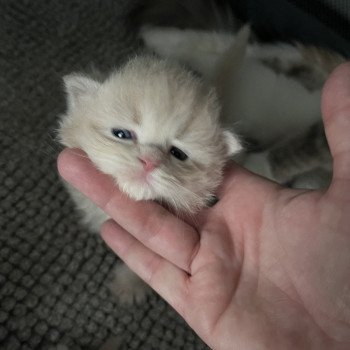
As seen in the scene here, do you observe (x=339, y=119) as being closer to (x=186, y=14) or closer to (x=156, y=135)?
(x=156, y=135)

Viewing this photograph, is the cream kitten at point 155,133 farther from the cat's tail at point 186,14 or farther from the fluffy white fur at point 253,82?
the cat's tail at point 186,14

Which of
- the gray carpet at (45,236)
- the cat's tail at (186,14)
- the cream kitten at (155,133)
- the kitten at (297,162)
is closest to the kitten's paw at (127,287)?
the gray carpet at (45,236)

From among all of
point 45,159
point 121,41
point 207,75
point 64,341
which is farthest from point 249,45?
point 64,341

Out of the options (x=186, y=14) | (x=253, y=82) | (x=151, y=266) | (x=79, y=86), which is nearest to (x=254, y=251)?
(x=151, y=266)

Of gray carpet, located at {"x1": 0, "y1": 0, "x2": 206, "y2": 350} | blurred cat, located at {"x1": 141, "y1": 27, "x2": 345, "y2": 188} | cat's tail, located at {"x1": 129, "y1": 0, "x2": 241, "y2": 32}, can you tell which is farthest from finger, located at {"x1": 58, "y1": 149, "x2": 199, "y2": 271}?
cat's tail, located at {"x1": 129, "y1": 0, "x2": 241, "y2": 32}

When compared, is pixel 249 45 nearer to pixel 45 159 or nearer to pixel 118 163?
pixel 45 159

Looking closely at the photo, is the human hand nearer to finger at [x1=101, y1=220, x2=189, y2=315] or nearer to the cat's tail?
finger at [x1=101, y1=220, x2=189, y2=315]
